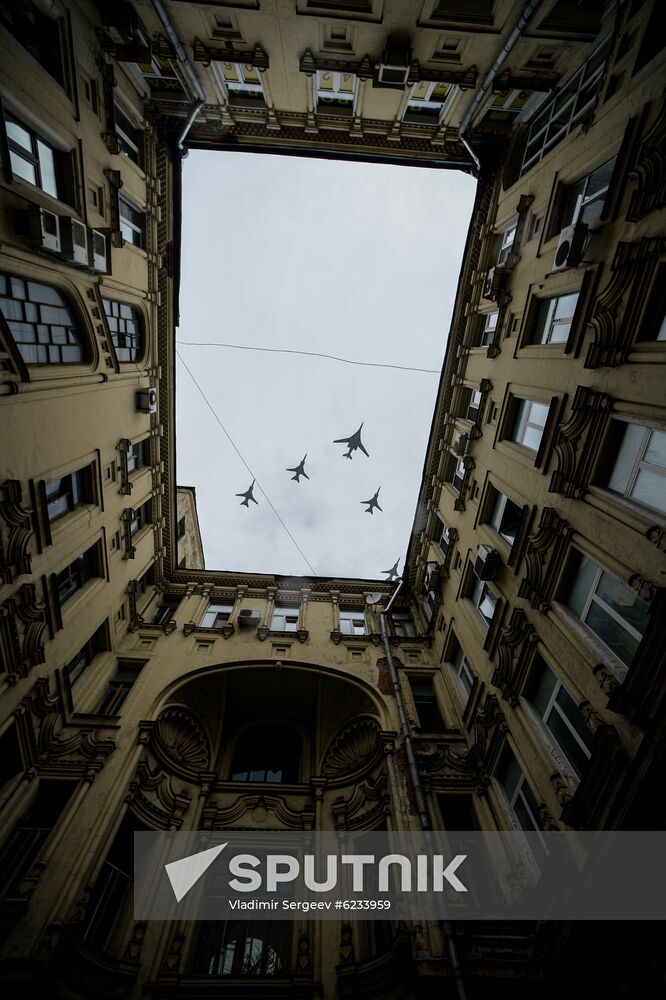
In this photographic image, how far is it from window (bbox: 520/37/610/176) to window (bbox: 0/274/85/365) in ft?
49.5

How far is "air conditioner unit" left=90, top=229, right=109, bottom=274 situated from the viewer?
1171cm

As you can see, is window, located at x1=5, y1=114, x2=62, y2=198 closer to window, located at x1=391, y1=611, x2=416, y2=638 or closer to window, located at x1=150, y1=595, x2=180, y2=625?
window, located at x1=150, y1=595, x2=180, y2=625

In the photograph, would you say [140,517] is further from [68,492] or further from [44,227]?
[44,227]

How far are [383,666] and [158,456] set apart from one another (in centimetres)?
1283

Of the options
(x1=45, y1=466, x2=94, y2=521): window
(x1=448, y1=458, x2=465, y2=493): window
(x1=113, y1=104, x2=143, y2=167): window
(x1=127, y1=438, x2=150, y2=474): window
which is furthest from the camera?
(x1=448, y1=458, x2=465, y2=493): window

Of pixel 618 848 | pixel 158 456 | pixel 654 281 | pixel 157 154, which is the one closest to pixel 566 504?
pixel 654 281

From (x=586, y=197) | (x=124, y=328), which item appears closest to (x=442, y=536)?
(x=586, y=197)

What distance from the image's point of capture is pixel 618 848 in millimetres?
6562

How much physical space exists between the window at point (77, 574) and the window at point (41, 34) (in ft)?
42.7

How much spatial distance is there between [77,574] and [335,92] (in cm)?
2079

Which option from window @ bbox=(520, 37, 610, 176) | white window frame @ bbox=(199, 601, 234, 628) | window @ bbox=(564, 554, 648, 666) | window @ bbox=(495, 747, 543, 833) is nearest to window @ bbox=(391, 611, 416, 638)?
white window frame @ bbox=(199, 601, 234, 628)

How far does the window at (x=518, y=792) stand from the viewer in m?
9.38

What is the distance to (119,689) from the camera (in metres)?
15.2

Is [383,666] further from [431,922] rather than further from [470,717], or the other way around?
[431,922]
